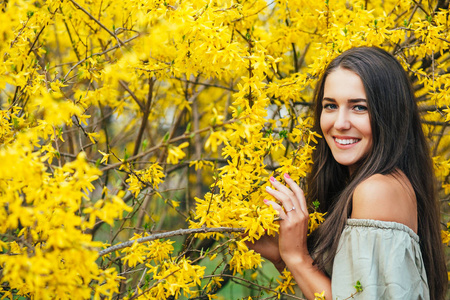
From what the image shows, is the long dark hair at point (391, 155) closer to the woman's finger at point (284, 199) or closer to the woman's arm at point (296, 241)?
the woman's arm at point (296, 241)

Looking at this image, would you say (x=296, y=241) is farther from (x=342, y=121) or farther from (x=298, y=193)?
(x=342, y=121)

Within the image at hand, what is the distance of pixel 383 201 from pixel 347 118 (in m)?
0.40

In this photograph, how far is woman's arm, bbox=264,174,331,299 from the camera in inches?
77.4

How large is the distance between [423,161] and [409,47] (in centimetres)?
60

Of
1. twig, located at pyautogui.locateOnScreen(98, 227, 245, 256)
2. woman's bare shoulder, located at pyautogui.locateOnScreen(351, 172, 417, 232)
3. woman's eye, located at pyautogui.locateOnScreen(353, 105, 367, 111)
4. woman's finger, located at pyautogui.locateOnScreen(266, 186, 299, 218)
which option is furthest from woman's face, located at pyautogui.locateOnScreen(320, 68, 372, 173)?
twig, located at pyautogui.locateOnScreen(98, 227, 245, 256)

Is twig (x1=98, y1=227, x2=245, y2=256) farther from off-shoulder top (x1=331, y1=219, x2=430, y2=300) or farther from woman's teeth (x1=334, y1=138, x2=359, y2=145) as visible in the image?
woman's teeth (x1=334, y1=138, x2=359, y2=145)

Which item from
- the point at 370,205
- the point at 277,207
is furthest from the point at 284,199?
the point at 370,205

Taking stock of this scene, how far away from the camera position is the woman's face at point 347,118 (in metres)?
2.04

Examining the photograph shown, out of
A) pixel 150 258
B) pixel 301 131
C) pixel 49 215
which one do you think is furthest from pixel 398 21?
pixel 49 215

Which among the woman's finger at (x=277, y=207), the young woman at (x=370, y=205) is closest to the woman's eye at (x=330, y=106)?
the young woman at (x=370, y=205)

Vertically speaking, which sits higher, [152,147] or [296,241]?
[152,147]

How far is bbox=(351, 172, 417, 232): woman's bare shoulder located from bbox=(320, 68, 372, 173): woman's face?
20 centimetres

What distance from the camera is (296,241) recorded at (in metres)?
2.00

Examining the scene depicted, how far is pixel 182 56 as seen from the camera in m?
2.19
